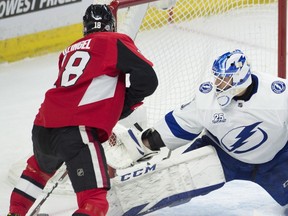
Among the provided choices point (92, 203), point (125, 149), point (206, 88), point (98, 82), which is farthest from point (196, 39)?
point (92, 203)

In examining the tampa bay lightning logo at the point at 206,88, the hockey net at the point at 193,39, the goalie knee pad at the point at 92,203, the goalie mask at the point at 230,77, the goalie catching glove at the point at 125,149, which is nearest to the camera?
the goalie knee pad at the point at 92,203

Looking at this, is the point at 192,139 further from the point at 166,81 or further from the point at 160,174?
the point at 166,81

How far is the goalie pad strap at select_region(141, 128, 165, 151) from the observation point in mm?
3193

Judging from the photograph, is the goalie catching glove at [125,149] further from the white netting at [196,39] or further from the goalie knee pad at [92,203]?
the white netting at [196,39]

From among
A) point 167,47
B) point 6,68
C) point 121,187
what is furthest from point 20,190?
point 6,68

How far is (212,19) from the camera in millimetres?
4523

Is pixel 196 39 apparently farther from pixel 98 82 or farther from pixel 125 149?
pixel 98 82

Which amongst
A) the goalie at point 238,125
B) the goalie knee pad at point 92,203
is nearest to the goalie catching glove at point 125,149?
the goalie at point 238,125

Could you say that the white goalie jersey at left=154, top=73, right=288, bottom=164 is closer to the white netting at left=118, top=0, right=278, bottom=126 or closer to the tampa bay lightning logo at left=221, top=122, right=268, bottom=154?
the tampa bay lightning logo at left=221, top=122, right=268, bottom=154

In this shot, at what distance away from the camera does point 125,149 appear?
133 inches

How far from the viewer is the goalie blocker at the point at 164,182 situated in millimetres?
3160

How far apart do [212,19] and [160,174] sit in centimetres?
154

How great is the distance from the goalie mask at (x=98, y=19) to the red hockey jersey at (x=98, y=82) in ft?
0.26

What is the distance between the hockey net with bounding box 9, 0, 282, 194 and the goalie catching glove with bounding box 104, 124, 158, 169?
0.55m
